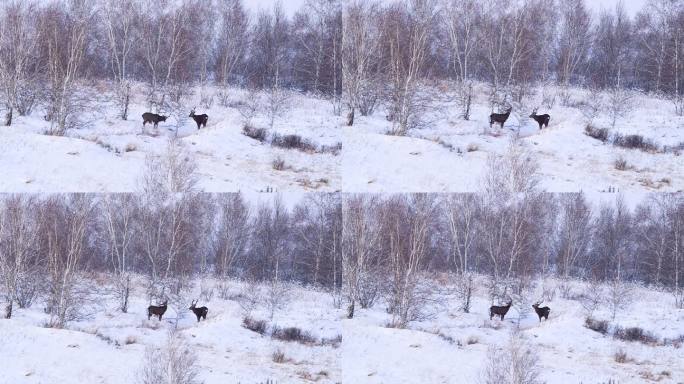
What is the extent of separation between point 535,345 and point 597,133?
2.39m

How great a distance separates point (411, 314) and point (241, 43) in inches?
139

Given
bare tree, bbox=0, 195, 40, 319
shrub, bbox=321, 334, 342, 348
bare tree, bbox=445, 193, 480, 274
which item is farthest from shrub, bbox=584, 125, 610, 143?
bare tree, bbox=0, 195, 40, 319

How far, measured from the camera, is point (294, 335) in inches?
406

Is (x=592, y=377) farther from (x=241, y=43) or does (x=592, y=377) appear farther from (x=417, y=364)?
(x=241, y=43)

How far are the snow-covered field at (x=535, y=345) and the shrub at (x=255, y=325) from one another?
1.07 meters

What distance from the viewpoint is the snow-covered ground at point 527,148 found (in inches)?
390

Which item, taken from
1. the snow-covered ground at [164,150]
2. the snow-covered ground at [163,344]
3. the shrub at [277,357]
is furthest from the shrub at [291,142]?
the shrub at [277,357]

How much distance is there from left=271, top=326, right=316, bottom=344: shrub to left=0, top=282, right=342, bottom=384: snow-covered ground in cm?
5

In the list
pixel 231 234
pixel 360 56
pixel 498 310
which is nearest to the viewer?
pixel 498 310

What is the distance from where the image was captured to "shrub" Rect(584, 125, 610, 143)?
32.9 ft

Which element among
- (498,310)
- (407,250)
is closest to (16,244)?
(407,250)

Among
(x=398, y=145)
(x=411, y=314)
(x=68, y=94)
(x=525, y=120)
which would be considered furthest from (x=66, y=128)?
(x=525, y=120)

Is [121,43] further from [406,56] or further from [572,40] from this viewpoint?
[572,40]

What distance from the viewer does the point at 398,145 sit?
33.2ft
